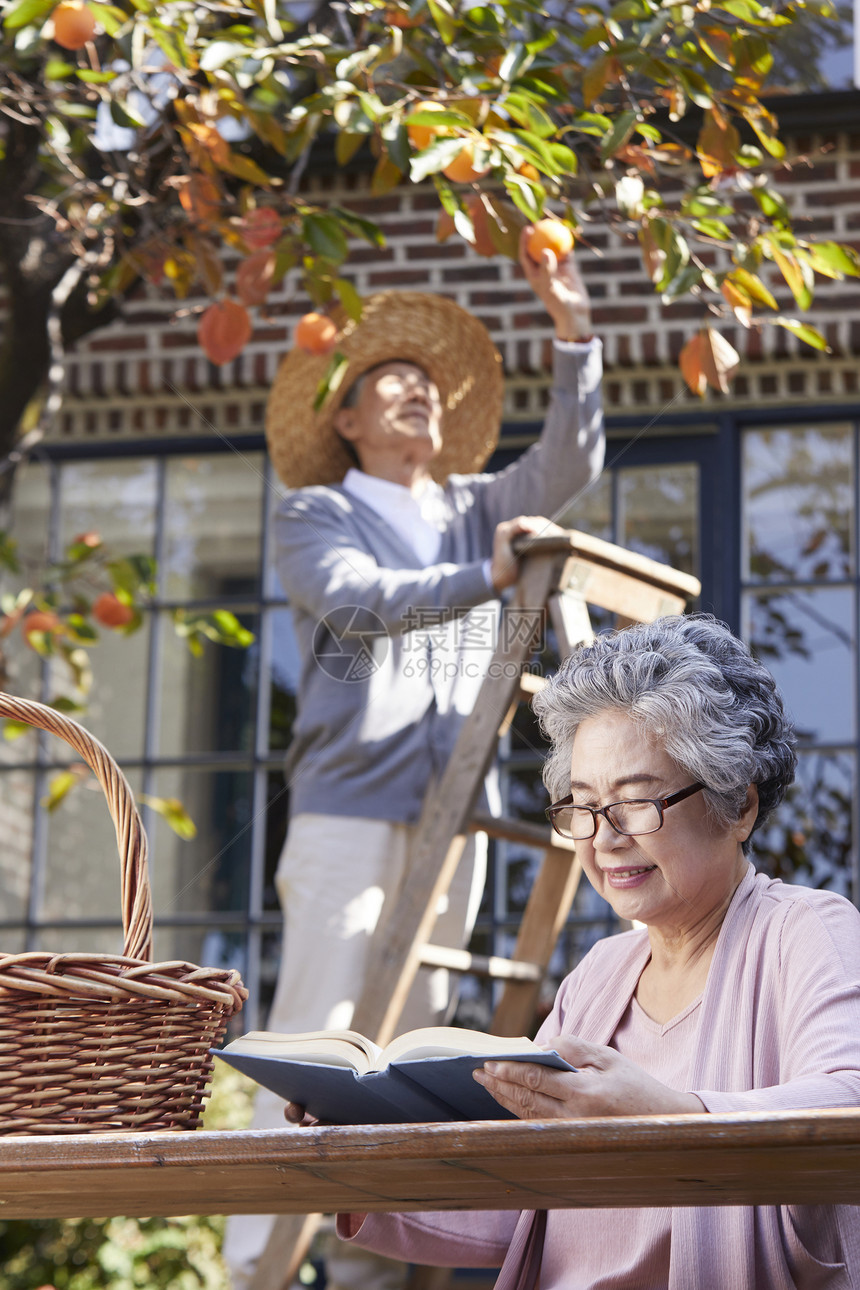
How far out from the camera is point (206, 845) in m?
4.01

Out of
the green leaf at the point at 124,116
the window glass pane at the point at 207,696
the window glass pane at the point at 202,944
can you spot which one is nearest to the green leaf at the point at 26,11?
the green leaf at the point at 124,116

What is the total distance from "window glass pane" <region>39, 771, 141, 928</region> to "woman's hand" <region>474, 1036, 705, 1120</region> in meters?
3.10

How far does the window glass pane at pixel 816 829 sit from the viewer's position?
141 inches

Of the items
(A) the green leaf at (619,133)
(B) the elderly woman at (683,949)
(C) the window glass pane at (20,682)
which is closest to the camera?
(B) the elderly woman at (683,949)

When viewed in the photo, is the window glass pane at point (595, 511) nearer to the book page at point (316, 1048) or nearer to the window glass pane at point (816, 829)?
the window glass pane at point (816, 829)

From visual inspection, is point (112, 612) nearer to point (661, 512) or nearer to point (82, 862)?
point (82, 862)

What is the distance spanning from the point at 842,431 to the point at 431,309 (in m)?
1.23

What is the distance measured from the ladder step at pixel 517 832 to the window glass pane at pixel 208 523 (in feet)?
5.49

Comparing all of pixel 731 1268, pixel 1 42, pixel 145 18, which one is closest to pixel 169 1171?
pixel 731 1268

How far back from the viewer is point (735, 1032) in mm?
1336

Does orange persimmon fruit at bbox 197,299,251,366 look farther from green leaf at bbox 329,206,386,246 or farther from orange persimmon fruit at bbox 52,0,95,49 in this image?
orange persimmon fruit at bbox 52,0,95,49

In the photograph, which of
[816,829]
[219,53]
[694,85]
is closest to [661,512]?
[816,829]

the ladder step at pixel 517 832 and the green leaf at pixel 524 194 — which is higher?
the green leaf at pixel 524 194

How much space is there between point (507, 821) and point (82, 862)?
1.83 m
